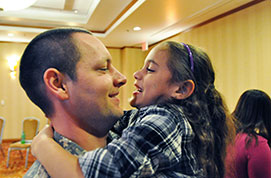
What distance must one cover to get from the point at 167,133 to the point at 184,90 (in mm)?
342

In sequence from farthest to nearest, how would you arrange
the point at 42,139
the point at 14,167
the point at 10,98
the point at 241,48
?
the point at 10,98
the point at 14,167
the point at 241,48
the point at 42,139

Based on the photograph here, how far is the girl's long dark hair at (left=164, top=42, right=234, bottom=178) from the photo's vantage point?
112cm

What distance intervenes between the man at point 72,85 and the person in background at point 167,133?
0.08 m

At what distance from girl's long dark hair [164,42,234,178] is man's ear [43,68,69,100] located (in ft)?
1.74

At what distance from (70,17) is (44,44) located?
581 centimetres

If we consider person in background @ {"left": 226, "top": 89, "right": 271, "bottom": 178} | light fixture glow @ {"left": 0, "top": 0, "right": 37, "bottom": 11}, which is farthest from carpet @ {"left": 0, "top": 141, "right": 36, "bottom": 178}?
person in background @ {"left": 226, "top": 89, "right": 271, "bottom": 178}

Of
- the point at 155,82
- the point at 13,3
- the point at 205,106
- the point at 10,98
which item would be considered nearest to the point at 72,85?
the point at 155,82

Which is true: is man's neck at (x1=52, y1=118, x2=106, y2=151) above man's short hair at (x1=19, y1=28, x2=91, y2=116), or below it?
below

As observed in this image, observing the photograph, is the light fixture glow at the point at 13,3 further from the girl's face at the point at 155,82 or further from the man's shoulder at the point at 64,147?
the man's shoulder at the point at 64,147

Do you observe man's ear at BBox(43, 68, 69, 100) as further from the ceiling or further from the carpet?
the carpet

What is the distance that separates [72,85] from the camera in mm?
917

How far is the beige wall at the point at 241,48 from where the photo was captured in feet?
14.1

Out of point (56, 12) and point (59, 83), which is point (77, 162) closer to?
point (59, 83)

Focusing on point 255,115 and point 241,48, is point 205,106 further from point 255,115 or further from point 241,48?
point 241,48
